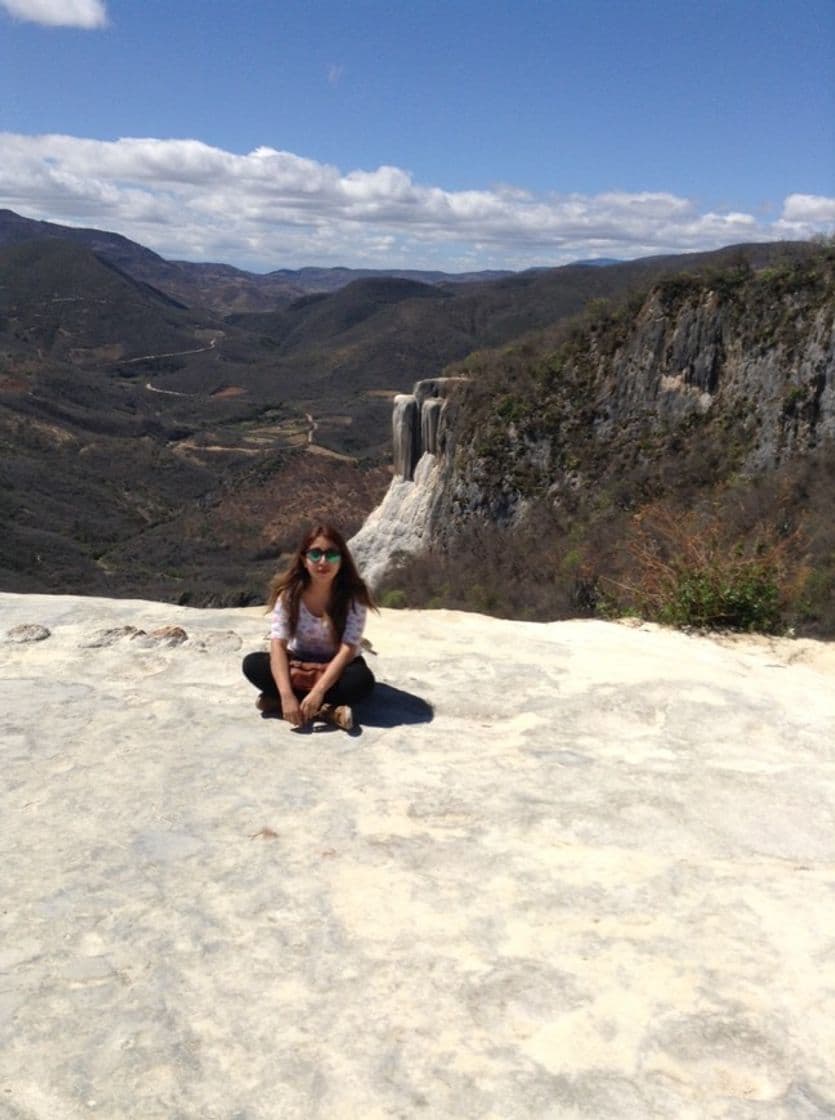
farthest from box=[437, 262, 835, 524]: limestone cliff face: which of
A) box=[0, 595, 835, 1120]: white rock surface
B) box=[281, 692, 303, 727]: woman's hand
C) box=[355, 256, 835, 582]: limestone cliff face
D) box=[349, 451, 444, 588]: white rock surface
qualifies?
box=[281, 692, 303, 727]: woman's hand

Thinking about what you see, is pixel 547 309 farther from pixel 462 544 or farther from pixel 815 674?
pixel 815 674

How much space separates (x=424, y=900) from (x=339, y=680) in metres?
1.68

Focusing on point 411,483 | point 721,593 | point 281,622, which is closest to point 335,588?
point 281,622

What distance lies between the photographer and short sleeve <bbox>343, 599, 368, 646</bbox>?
4617 mm

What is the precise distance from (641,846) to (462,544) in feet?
69.3

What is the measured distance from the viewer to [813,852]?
10.9 feet

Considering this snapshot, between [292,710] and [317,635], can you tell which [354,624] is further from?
[292,710]

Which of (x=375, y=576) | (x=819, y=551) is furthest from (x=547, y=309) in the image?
(x=819, y=551)

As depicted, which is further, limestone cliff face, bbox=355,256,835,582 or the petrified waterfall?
the petrified waterfall

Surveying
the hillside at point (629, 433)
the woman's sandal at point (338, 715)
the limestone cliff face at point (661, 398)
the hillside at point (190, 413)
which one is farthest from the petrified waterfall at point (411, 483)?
the woman's sandal at point (338, 715)

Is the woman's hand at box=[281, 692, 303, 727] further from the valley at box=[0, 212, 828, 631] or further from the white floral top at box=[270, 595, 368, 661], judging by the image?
the valley at box=[0, 212, 828, 631]

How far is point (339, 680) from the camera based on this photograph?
14.8 ft

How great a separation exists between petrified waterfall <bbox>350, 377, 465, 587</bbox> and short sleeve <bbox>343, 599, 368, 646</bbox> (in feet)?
67.4

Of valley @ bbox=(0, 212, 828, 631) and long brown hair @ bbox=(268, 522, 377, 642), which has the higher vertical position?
long brown hair @ bbox=(268, 522, 377, 642)
